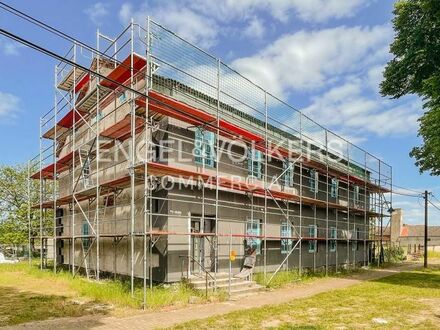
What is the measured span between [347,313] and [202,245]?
583 centimetres

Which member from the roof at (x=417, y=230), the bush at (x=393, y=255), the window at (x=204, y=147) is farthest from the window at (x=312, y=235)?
the roof at (x=417, y=230)

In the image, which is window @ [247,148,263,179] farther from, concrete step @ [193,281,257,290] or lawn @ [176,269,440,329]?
lawn @ [176,269,440,329]

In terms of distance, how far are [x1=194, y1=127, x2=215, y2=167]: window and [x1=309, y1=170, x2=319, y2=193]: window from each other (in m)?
8.14

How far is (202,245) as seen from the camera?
14.5 meters

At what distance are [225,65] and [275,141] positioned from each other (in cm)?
531

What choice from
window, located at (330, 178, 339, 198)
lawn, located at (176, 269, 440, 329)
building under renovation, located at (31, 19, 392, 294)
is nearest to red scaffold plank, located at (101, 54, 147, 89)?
building under renovation, located at (31, 19, 392, 294)

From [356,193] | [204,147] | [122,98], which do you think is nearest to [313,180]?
[356,193]

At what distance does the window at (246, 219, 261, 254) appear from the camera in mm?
16516

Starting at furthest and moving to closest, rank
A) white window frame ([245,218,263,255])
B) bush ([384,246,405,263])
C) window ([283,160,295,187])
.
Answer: bush ([384,246,405,263]) < window ([283,160,295,187]) < white window frame ([245,218,263,255])

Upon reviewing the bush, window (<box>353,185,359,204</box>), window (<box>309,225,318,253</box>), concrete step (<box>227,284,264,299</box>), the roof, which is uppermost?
window (<box>353,185,359,204</box>)

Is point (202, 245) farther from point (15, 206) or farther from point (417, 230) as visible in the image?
point (417, 230)

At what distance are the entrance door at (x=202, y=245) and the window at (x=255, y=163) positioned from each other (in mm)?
3331

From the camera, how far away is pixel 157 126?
45.7 feet

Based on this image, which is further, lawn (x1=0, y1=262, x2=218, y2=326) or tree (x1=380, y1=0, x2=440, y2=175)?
tree (x1=380, y1=0, x2=440, y2=175)
